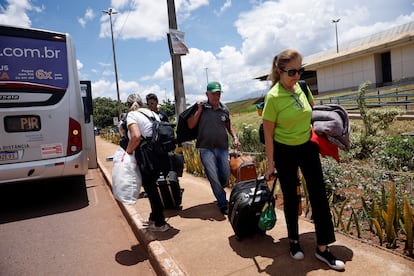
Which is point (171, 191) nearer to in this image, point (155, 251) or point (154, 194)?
point (154, 194)

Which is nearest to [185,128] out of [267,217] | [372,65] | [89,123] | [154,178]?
[154,178]

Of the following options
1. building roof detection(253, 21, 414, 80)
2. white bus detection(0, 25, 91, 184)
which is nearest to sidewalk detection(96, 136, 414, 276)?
white bus detection(0, 25, 91, 184)

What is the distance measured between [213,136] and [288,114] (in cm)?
162

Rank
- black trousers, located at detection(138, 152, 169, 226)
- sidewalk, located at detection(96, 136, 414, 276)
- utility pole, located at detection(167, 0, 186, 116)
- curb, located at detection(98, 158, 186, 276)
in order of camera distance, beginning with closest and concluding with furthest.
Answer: sidewalk, located at detection(96, 136, 414, 276) → curb, located at detection(98, 158, 186, 276) → black trousers, located at detection(138, 152, 169, 226) → utility pole, located at detection(167, 0, 186, 116)

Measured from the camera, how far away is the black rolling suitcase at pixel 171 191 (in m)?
4.50

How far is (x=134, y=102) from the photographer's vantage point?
372cm

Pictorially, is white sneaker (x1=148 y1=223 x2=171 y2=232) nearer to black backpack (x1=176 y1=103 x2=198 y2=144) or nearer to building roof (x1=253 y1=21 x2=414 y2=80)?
black backpack (x1=176 y1=103 x2=198 y2=144)

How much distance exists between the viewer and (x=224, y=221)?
3.99 m

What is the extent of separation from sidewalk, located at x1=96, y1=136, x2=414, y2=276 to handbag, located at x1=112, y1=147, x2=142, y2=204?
631mm

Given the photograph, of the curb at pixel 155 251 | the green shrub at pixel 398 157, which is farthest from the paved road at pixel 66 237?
the green shrub at pixel 398 157

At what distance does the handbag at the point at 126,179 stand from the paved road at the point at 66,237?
77 centimetres

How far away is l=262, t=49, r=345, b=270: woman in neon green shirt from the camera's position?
2562 mm

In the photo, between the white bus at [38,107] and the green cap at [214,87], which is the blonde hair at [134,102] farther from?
the white bus at [38,107]

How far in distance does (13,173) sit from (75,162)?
94 centimetres
